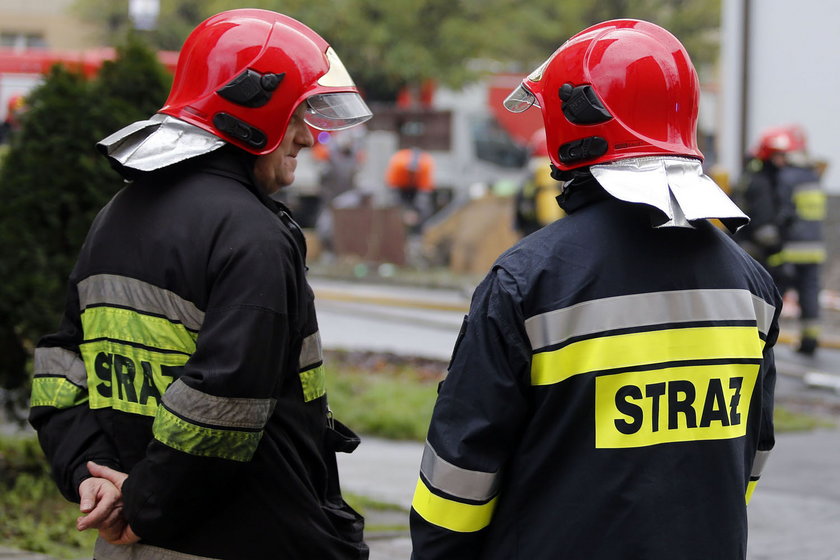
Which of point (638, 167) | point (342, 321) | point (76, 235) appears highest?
point (638, 167)

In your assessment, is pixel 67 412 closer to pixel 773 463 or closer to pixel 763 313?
pixel 763 313

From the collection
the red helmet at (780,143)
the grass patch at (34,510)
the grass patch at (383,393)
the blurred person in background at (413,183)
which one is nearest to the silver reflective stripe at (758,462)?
the grass patch at (34,510)

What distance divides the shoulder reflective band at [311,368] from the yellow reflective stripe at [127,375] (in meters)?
0.26

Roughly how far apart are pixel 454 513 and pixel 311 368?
534 millimetres

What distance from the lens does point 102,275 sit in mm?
2631

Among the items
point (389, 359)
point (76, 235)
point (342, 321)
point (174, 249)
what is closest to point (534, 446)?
point (174, 249)

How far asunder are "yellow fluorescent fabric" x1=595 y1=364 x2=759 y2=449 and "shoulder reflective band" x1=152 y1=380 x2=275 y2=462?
701 mm

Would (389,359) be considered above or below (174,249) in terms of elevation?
below

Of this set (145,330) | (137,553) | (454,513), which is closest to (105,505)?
(137,553)

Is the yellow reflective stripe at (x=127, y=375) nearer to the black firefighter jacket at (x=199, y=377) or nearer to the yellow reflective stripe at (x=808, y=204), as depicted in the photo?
the black firefighter jacket at (x=199, y=377)

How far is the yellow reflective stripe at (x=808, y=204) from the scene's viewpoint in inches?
440

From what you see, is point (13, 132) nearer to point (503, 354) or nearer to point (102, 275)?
point (102, 275)

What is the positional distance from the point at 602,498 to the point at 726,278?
0.51 meters

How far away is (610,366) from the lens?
90.0 inches
